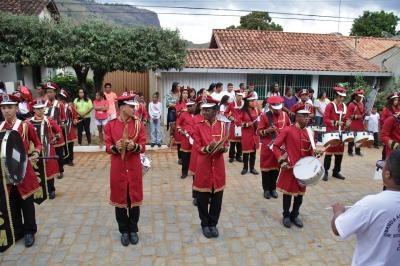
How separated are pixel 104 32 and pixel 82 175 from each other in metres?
6.65

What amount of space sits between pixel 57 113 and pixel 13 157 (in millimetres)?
3681

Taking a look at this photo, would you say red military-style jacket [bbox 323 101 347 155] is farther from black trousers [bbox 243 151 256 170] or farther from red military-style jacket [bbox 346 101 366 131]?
black trousers [bbox 243 151 256 170]

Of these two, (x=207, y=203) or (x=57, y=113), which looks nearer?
(x=207, y=203)

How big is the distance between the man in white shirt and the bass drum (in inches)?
147

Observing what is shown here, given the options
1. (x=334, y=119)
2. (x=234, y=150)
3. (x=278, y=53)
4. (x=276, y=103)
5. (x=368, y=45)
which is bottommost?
(x=234, y=150)

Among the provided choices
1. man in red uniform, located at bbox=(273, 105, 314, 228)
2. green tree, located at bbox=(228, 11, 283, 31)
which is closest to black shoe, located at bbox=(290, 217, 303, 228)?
man in red uniform, located at bbox=(273, 105, 314, 228)

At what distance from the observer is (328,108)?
8.52m

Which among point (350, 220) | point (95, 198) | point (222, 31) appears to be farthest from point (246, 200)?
point (222, 31)

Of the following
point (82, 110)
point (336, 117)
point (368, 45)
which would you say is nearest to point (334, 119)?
point (336, 117)

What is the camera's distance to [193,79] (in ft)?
58.0

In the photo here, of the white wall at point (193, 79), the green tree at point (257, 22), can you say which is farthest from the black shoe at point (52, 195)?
the green tree at point (257, 22)

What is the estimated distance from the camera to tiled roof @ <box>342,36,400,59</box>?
24.0 m

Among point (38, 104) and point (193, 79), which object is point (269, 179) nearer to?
point (38, 104)

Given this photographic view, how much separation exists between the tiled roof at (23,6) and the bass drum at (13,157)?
622 inches
